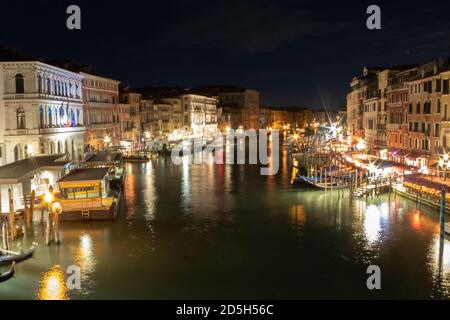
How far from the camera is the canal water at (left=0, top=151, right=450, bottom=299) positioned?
13.2m

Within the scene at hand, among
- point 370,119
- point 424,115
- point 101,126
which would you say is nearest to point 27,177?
point 424,115

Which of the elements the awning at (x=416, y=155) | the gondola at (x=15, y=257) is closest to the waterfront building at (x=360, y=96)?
the awning at (x=416, y=155)

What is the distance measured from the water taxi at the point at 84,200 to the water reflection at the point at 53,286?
601cm

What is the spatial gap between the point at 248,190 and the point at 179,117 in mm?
49618

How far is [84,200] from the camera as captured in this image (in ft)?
69.5

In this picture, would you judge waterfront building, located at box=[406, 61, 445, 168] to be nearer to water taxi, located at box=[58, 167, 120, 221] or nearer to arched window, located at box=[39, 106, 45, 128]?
water taxi, located at box=[58, 167, 120, 221]

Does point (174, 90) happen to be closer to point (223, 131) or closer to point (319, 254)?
point (223, 131)

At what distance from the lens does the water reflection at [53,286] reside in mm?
12781

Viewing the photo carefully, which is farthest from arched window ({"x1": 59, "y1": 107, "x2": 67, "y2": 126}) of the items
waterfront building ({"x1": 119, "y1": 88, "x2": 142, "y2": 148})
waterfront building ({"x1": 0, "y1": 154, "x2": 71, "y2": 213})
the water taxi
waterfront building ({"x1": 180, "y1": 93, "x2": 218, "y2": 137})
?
waterfront building ({"x1": 180, "y1": 93, "x2": 218, "y2": 137})

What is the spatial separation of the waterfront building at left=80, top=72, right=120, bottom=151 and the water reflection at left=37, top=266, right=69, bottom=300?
97.0ft

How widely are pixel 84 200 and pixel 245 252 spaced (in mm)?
8197

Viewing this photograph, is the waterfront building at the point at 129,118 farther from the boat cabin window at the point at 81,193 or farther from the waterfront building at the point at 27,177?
the boat cabin window at the point at 81,193
